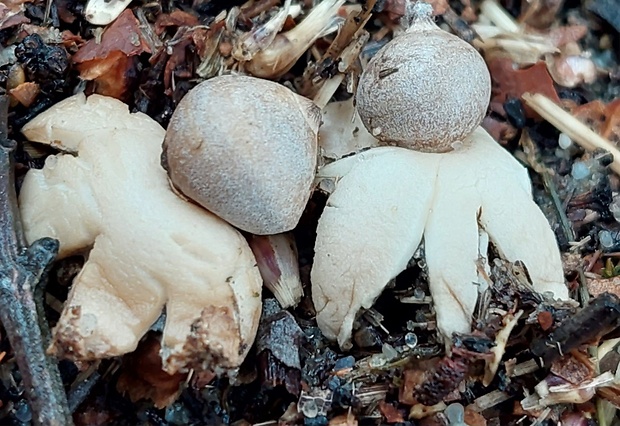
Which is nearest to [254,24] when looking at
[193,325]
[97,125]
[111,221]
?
[97,125]

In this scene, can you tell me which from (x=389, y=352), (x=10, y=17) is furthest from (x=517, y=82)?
(x=10, y=17)

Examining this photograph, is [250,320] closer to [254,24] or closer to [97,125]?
[97,125]

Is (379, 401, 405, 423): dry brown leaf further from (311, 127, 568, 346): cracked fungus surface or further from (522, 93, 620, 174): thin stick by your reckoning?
(522, 93, 620, 174): thin stick

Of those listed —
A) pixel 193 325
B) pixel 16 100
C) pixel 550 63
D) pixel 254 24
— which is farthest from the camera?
pixel 550 63

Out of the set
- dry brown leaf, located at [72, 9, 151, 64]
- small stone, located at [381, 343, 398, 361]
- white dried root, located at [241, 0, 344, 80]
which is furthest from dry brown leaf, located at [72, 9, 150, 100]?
small stone, located at [381, 343, 398, 361]

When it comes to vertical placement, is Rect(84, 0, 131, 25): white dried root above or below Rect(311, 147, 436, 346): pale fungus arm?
above

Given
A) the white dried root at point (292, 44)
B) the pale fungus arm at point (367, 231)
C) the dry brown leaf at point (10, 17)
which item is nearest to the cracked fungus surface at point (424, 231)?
the pale fungus arm at point (367, 231)

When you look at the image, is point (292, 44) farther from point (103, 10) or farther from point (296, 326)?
point (296, 326)

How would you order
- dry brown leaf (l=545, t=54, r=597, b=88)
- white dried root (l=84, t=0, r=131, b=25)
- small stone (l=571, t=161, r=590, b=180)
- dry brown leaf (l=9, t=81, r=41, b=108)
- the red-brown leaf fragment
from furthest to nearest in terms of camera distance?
dry brown leaf (l=545, t=54, r=597, b=88), small stone (l=571, t=161, r=590, b=180), white dried root (l=84, t=0, r=131, b=25), dry brown leaf (l=9, t=81, r=41, b=108), the red-brown leaf fragment
